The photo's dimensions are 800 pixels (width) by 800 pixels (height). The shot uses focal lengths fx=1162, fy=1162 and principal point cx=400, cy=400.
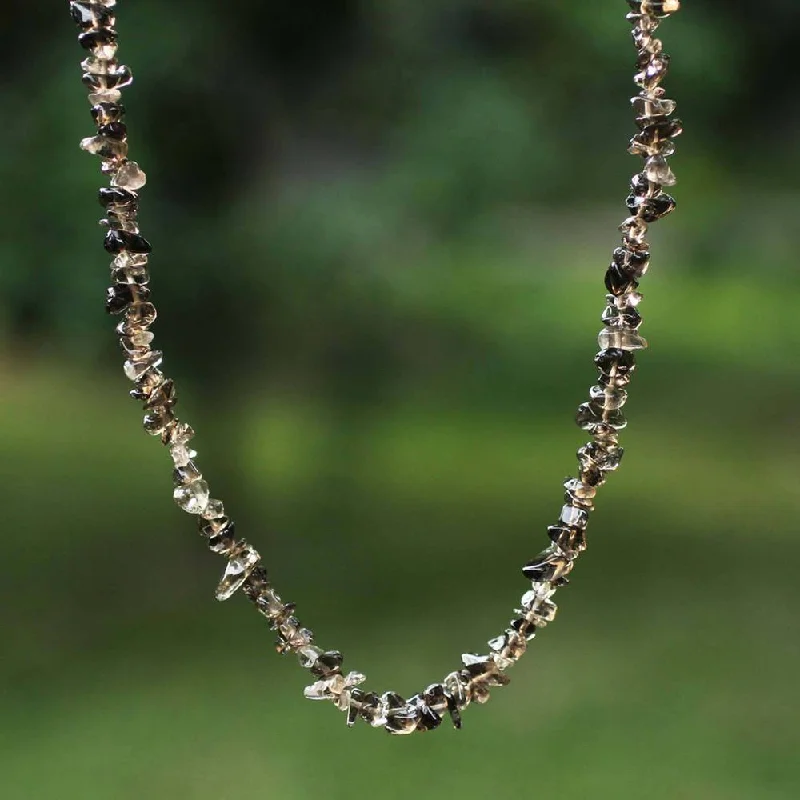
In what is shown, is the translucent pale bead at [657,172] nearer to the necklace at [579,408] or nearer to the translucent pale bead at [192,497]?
the necklace at [579,408]

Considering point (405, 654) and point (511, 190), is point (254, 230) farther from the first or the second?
point (405, 654)

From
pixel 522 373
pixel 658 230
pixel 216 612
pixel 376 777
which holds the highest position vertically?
pixel 658 230

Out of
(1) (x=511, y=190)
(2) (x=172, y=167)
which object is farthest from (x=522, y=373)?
(2) (x=172, y=167)

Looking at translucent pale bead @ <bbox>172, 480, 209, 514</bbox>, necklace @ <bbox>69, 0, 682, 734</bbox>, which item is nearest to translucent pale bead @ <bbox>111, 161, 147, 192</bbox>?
necklace @ <bbox>69, 0, 682, 734</bbox>

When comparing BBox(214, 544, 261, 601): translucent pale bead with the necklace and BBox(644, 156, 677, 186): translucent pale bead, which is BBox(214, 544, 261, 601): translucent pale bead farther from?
BBox(644, 156, 677, 186): translucent pale bead

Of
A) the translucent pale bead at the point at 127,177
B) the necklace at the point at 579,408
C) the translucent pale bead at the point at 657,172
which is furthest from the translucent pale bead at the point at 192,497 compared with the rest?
the translucent pale bead at the point at 657,172

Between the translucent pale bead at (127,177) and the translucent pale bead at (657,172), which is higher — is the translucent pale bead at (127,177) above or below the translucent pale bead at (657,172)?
below

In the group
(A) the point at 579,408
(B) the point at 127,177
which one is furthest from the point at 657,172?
(B) the point at 127,177

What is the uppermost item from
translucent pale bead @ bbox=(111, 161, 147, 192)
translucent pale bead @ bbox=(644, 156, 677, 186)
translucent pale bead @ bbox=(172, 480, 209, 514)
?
translucent pale bead @ bbox=(644, 156, 677, 186)
